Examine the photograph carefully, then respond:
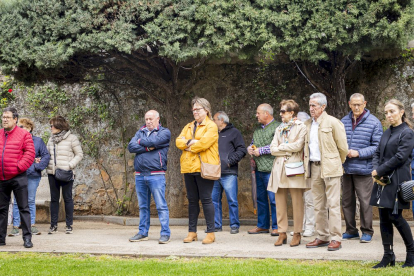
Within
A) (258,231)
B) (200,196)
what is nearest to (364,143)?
(258,231)

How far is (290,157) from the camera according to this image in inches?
272

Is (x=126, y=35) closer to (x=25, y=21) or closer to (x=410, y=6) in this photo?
(x=25, y=21)

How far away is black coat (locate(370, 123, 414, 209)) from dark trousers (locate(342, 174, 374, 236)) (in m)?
1.62

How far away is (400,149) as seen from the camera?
17.9 feet

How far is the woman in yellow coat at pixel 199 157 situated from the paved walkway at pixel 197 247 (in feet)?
1.13

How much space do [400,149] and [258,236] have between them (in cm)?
301

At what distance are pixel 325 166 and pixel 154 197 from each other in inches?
95.8

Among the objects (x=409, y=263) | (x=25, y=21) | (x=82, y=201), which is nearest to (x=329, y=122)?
(x=409, y=263)

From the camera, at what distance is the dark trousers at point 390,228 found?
5391mm

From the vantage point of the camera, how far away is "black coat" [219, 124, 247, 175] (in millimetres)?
8328

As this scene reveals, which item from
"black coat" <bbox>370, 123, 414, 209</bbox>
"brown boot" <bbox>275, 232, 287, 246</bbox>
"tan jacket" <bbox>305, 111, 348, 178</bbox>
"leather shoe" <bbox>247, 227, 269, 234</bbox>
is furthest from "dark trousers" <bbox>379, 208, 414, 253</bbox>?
"leather shoe" <bbox>247, 227, 269, 234</bbox>

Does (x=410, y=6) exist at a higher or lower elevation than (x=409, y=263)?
higher

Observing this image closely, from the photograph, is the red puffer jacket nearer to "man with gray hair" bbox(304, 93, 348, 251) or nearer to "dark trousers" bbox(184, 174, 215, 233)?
"dark trousers" bbox(184, 174, 215, 233)

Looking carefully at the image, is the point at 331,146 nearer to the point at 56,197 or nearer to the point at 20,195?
the point at 20,195
